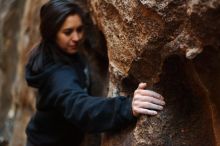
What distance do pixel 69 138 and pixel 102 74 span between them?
54 cm

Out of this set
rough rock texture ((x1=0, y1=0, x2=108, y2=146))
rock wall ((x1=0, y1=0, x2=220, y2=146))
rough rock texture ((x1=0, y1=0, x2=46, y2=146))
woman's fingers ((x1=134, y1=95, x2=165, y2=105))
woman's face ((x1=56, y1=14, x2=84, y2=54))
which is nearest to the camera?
rock wall ((x1=0, y1=0, x2=220, y2=146))

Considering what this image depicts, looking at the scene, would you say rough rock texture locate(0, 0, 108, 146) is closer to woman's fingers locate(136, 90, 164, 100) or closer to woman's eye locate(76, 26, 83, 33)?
woman's eye locate(76, 26, 83, 33)

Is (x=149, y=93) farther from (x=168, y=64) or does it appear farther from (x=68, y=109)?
(x=68, y=109)

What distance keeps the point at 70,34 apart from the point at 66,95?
1.36 ft

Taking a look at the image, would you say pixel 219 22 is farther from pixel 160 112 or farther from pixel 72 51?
pixel 72 51

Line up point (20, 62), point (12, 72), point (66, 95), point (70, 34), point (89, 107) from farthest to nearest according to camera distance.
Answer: point (12, 72) → point (20, 62) → point (70, 34) → point (66, 95) → point (89, 107)

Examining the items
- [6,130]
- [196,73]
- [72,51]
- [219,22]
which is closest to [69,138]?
[72,51]

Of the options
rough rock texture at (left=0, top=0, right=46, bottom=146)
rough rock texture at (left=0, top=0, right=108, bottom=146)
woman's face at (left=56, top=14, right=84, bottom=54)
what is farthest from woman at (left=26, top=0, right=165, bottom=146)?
rough rock texture at (left=0, top=0, right=46, bottom=146)

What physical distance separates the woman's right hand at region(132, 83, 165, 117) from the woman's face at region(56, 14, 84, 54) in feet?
2.09

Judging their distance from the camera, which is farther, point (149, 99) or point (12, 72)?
point (12, 72)

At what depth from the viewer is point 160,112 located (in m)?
1.96

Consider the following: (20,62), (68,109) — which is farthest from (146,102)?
(20,62)

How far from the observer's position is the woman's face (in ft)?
7.95

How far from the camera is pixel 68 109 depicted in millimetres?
2109
